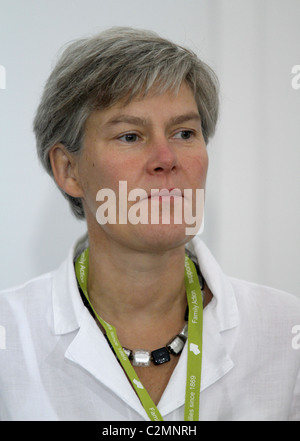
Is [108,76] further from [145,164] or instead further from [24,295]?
[24,295]

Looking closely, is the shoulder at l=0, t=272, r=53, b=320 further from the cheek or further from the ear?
the cheek

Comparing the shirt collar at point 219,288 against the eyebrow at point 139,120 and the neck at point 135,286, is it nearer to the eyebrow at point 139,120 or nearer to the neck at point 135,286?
the neck at point 135,286

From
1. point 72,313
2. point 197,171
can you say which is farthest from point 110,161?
point 72,313

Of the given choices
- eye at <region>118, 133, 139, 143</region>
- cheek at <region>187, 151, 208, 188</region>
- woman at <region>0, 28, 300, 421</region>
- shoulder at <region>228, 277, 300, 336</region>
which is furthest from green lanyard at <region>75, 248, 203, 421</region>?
eye at <region>118, 133, 139, 143</region>

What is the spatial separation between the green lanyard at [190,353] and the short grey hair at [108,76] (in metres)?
0.39

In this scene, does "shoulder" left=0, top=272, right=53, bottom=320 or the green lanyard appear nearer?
the green lanyard

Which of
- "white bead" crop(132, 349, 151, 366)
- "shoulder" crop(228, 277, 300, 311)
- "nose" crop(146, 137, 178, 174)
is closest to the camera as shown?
"nose" crop(146, 137, 178, 174)

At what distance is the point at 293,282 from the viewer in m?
1.61

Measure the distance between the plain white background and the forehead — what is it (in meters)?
0.31

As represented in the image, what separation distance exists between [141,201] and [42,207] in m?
0.44

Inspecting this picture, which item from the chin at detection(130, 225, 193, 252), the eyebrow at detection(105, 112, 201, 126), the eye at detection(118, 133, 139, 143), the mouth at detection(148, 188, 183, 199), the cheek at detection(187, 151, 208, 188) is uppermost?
the eyebrow at detection(105, 112, 201, 126)

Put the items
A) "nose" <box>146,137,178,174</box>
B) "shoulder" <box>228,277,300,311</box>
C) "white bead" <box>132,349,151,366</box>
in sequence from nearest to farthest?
1. "nose" <box>146,137,178,174</box>
2. "white bead" <box>132,349,151,366</box>
3. "shoulder" <box>228,277,300,311</box>

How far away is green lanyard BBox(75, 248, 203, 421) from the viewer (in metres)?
1.27

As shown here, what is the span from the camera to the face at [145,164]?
1.25 m
